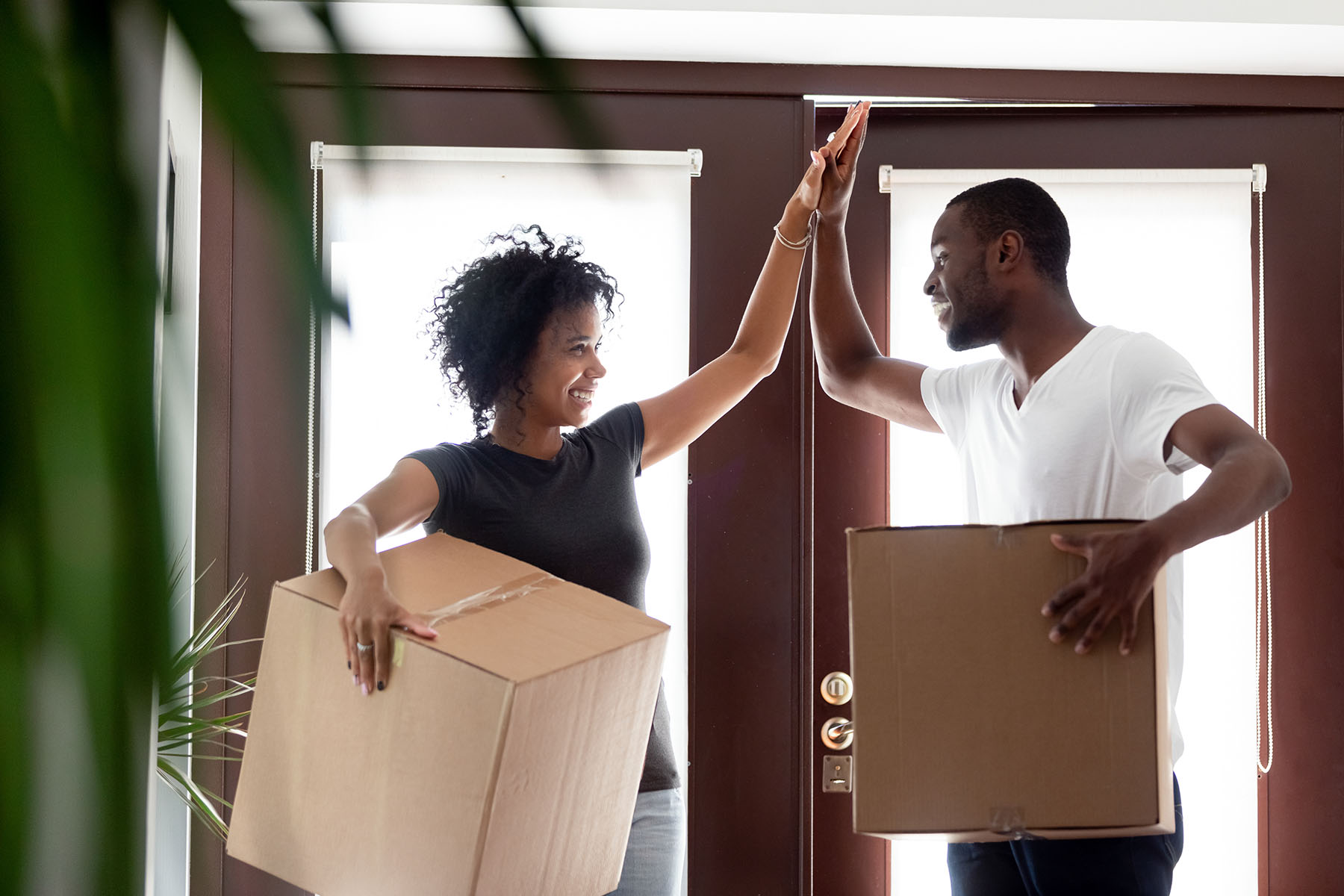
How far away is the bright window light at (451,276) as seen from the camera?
6.68ft

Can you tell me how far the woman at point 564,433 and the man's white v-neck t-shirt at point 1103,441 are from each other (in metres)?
0.45

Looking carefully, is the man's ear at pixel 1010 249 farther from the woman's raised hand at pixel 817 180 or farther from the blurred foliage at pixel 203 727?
the blurred foliage at pixel 203 727

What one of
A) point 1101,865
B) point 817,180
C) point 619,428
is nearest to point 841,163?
point 817,180

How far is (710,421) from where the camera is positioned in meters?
1.74

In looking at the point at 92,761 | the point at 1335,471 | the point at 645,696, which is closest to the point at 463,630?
the point at 645,696

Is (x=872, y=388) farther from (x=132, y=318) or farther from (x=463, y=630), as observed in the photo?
(x=132, y=318)

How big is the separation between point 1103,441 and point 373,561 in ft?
3.08

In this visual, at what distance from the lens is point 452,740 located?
1114 millimetres

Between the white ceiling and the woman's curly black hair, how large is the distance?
401mm

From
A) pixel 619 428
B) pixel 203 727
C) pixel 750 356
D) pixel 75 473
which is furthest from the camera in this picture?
pixel 750 356

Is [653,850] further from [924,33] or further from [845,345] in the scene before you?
[924,33]

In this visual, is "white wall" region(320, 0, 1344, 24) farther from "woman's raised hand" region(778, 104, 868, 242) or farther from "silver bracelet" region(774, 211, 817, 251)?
"silver bracelet" region(774, 211, 817, 251)

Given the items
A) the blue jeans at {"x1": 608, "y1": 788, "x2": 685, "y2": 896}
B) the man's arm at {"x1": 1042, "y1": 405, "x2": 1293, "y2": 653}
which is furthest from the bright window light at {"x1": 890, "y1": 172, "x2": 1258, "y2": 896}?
the man's arm at {"x1": 1042, "y1": 405, "x2": 1293, "y2": 653}

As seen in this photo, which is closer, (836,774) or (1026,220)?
Result: (1026,220)
